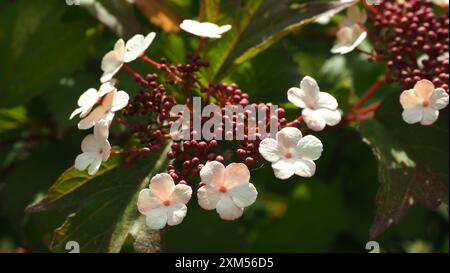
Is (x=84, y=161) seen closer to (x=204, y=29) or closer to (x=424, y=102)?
(x=204, y=29)

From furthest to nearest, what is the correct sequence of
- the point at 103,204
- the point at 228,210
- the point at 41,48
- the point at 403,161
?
the point at 41,48 < the point at 403,161 < the point at 103,204 < the point at 228,210

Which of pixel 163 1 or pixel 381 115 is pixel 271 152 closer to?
pixel 381 115

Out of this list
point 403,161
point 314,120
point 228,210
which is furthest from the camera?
point 403,161

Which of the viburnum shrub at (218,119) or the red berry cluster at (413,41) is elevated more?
the viburnum shrub at (218,119)

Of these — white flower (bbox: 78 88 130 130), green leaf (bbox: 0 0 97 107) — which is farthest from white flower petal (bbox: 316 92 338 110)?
green leaf (bbox: 0 0 97 107)

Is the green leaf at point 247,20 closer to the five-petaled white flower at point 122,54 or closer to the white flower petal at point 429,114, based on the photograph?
the five-petaled white flower at point 122,54

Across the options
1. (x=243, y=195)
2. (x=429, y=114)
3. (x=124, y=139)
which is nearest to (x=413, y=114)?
(x=429, y=114)

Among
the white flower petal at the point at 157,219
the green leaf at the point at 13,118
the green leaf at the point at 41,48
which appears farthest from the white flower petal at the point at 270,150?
the green leaf at the point at 13,118
